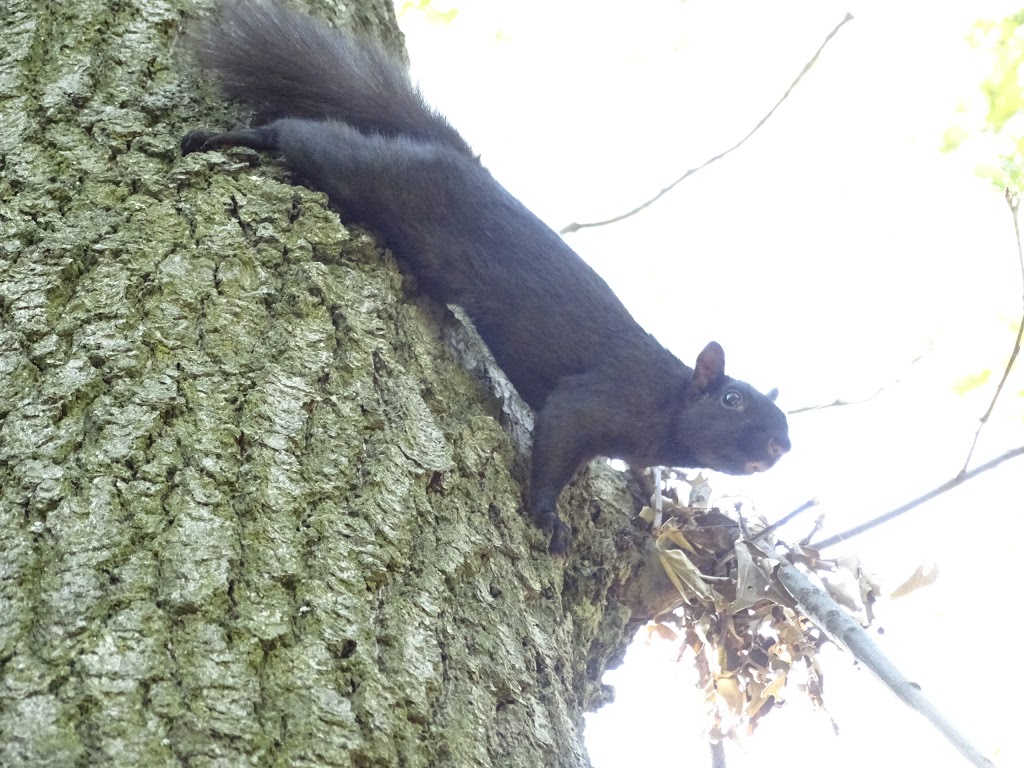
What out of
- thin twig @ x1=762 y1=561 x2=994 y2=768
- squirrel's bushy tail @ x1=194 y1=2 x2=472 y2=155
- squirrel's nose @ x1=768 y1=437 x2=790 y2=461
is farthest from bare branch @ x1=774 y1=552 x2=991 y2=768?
squirrel's bushy tail @ x1=194 y1=2 x2=472 y2=155

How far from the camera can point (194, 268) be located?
1.87 metres

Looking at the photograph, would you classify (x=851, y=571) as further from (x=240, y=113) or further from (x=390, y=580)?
(x=240, y=113)

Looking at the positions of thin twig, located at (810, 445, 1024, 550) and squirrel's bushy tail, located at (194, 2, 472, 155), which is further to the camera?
squirrel's bushy tail, located at (194, 2, 472, 155)

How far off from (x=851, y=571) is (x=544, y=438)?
829 millimetres

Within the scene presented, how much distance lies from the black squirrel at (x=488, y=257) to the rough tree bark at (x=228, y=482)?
0.16m

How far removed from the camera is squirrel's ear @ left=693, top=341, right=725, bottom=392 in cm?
324

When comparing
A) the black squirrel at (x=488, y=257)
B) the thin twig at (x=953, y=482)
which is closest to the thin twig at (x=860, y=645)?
the thin twig at (x=953, y=482)

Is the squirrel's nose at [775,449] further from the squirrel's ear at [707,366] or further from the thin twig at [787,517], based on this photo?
the thin twig at [787,517]

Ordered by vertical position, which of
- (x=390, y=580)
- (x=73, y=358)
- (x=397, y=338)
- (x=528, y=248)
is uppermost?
(x=528, y=248)

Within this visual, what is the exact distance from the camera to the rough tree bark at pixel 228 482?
1284mm

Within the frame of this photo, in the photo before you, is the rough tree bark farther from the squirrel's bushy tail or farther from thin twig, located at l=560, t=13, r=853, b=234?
thin twig, located at l=560, t=13, r=853, b=234

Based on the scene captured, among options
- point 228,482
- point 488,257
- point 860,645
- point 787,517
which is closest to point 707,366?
point 488,257

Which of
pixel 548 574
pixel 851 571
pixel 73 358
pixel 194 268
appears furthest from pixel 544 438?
pixel 73 358

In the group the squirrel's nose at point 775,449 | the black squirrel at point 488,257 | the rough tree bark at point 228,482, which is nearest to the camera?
the rough tree bark at point 228,482
